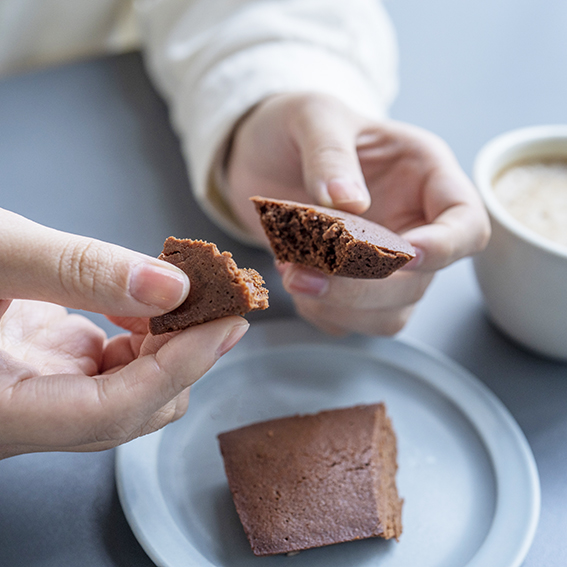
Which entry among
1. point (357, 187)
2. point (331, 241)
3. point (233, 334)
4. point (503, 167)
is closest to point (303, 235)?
point (331, 241)

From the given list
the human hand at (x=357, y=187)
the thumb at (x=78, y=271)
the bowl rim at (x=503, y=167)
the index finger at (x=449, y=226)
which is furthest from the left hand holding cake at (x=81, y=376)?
the bowl rim at (x=503, y=167)

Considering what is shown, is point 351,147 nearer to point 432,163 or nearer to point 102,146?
point 432,163

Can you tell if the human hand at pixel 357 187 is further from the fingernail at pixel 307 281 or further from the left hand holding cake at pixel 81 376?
the left hand holding cake at pixel 81 376

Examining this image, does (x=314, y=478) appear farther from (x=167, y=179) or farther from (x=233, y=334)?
(x=167, y=179)

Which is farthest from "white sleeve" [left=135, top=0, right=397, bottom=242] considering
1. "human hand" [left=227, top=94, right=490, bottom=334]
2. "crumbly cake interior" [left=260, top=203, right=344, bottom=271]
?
"crumbly cake interior" [left=260, top=203, right=344, bottom=271]

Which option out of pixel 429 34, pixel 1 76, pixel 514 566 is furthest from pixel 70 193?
pixel 429 34

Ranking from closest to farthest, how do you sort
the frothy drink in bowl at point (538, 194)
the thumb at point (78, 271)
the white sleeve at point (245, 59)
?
the thumb at point (78, 271) < the frothy drink in bowl at point (538, 194) < the white sleeve at point (245, 59)

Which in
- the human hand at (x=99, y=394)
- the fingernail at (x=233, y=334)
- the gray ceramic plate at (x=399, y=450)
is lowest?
the gray ceramic plate at (x=399, y=450)
